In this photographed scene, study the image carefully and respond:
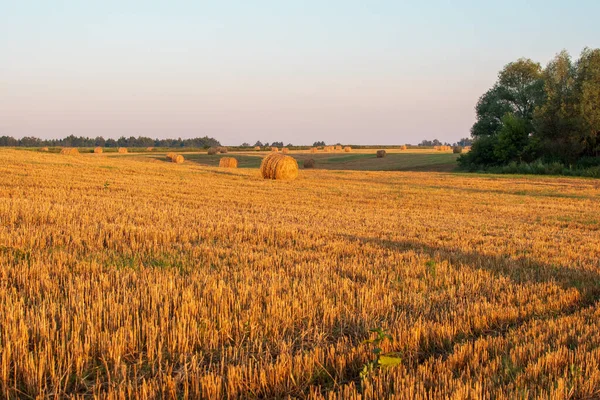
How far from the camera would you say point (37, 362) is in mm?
3766

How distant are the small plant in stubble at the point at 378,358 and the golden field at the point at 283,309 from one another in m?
0.08

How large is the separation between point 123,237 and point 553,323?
7070 millimetres

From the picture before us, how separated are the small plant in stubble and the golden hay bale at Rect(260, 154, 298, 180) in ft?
92.1

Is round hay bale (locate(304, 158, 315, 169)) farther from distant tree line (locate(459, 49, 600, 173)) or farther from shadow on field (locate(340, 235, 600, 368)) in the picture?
shadow on field (locate(340, 235, 600, 368))

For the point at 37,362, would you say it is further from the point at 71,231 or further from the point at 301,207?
the point at 301,207

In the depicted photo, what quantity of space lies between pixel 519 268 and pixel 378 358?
496cm

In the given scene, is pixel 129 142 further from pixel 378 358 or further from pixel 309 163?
pixel 378 358

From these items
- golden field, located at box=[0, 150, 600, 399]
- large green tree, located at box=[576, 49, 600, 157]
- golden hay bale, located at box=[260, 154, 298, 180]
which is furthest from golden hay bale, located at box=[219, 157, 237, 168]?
golden field, located at box=[0, 150, 600, 399]

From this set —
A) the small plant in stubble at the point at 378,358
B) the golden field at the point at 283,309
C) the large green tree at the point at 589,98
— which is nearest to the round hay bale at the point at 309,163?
the large green tree at the point at 589,98

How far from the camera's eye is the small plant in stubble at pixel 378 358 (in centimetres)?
383

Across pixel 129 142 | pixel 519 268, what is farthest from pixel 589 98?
pixel 129 142

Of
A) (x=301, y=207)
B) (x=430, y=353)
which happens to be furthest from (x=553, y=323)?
(x=301, y=207)

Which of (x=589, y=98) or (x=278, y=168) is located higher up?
(x=589, y=98)

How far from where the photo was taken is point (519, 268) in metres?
8.15
